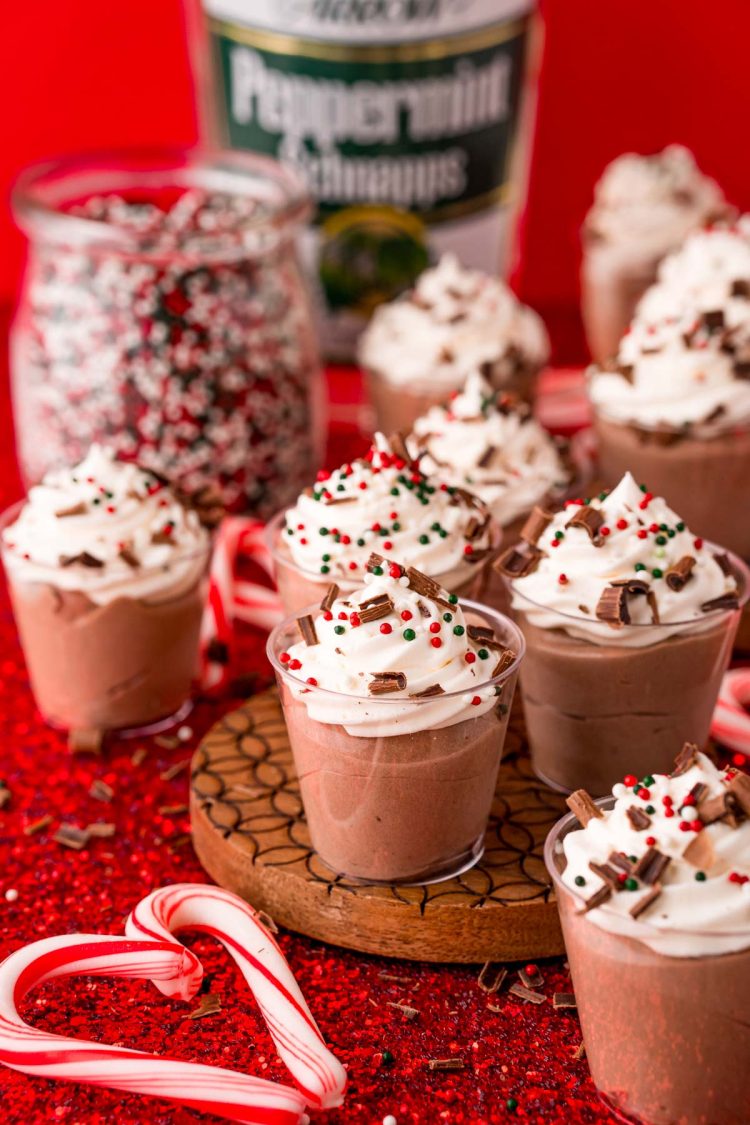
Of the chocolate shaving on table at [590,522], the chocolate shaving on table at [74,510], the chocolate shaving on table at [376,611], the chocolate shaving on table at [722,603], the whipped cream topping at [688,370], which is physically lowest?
the chocolate shaving on table at [74,510]

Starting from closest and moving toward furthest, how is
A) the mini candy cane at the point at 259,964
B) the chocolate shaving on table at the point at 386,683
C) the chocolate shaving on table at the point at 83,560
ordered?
the mini candy cane at the point at 259,964, the chocolate shaving on table at the point at 386,683, the chocolate shaving on table at the point at 83,560

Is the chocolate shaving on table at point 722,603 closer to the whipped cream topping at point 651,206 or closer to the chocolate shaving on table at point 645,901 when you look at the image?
the chocolate shaving on table at point 645,901

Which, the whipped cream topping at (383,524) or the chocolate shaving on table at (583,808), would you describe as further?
the whipped cream topping at (383,524)

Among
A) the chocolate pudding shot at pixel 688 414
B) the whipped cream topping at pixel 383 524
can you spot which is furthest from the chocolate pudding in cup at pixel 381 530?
the chocolate pudding shot at pixel 688 414

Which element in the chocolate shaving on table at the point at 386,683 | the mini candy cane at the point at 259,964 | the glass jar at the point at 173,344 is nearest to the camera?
the mini candy cane at the point at 259,964

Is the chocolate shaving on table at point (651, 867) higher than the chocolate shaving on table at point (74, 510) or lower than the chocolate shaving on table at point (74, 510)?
higher

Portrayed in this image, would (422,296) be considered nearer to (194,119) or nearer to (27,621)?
(27,621)
